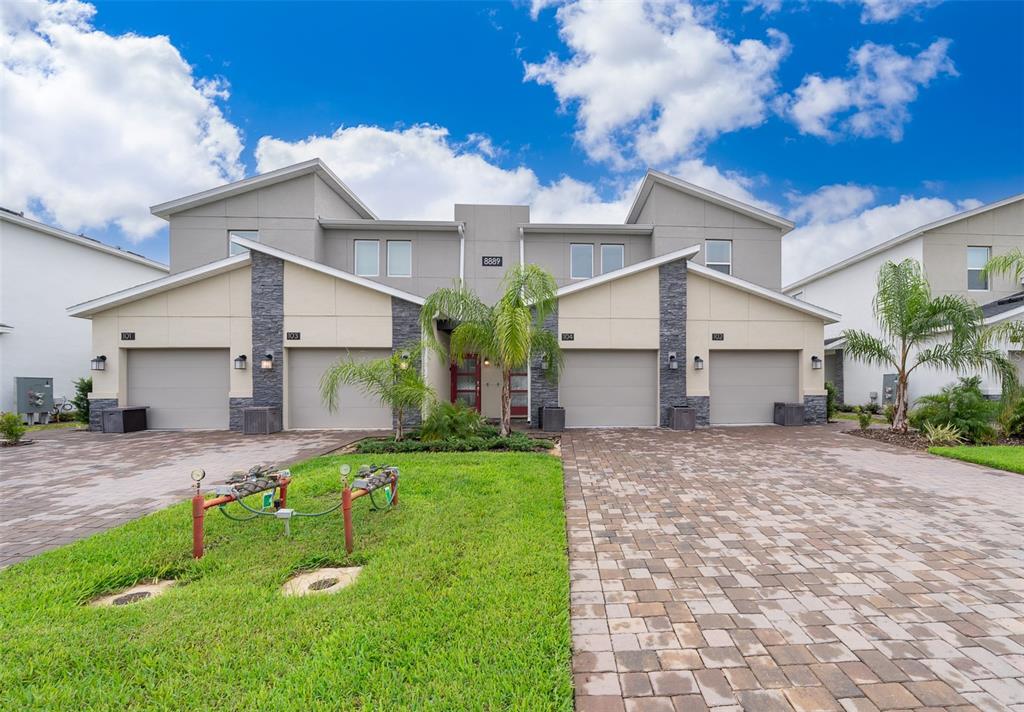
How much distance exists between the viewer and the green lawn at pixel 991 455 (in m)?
7.06

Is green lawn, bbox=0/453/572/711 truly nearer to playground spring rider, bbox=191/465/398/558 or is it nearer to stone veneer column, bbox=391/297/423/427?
playground spring rider, bbox=191/465/398/558

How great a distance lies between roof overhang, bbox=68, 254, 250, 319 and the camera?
11125 millimetres

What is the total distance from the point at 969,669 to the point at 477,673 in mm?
2979

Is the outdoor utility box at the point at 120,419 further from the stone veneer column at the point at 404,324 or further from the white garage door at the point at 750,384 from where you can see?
the white garage door at the point at 750,384

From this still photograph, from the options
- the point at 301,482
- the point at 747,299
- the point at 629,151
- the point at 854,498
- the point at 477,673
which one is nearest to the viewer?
the point at 477,673

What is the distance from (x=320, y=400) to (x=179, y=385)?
4180mm

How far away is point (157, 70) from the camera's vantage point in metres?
11.4

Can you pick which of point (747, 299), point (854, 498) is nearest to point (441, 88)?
point (747, 299)

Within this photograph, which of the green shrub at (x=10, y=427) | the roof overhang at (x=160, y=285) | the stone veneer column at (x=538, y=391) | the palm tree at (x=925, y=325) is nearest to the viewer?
the green shrub at (x=10, y=427)

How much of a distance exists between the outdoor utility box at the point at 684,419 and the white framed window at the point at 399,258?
417 inches

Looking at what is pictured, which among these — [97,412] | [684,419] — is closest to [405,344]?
[684,419]

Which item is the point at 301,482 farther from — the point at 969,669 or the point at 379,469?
the point at 969,669

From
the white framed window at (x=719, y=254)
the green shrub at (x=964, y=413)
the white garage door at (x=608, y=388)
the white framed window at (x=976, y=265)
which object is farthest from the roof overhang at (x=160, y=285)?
the white framed window at (x=976, y=265)

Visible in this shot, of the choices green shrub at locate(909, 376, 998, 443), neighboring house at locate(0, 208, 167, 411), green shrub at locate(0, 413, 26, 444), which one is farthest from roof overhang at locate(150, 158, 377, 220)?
green shrub at locate(909, 376, 998, 443)
